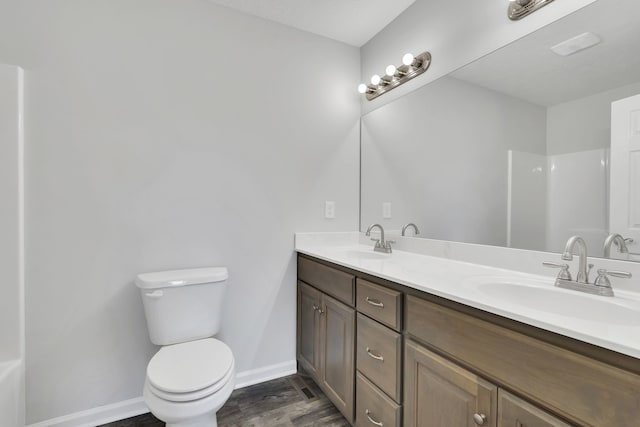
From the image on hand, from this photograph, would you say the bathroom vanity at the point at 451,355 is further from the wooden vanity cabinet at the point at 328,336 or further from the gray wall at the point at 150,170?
the gray wall at the point at 150,170

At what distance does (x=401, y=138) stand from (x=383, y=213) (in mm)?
525

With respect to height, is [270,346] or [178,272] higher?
[178,272]

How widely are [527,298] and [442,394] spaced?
482 mm

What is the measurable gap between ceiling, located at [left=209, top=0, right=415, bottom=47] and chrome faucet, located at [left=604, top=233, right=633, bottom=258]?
1.64 m

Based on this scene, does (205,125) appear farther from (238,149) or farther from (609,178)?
(609,178)

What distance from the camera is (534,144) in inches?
52.4

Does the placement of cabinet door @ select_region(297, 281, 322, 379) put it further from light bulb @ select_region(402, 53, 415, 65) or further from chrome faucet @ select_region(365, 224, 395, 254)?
light bulb @ select_region(402, 53, 415, 65)

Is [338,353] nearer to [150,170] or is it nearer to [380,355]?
[380,355]

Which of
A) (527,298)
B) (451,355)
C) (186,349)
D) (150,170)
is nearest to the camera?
(451,355)

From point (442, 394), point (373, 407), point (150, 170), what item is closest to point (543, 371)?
point (442, 394)

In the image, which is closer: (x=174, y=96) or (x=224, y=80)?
(x=174, y=96)

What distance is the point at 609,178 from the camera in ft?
3.58

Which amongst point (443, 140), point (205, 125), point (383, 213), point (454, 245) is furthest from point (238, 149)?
point (454, 245)

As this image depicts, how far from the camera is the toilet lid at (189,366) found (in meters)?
1.23
